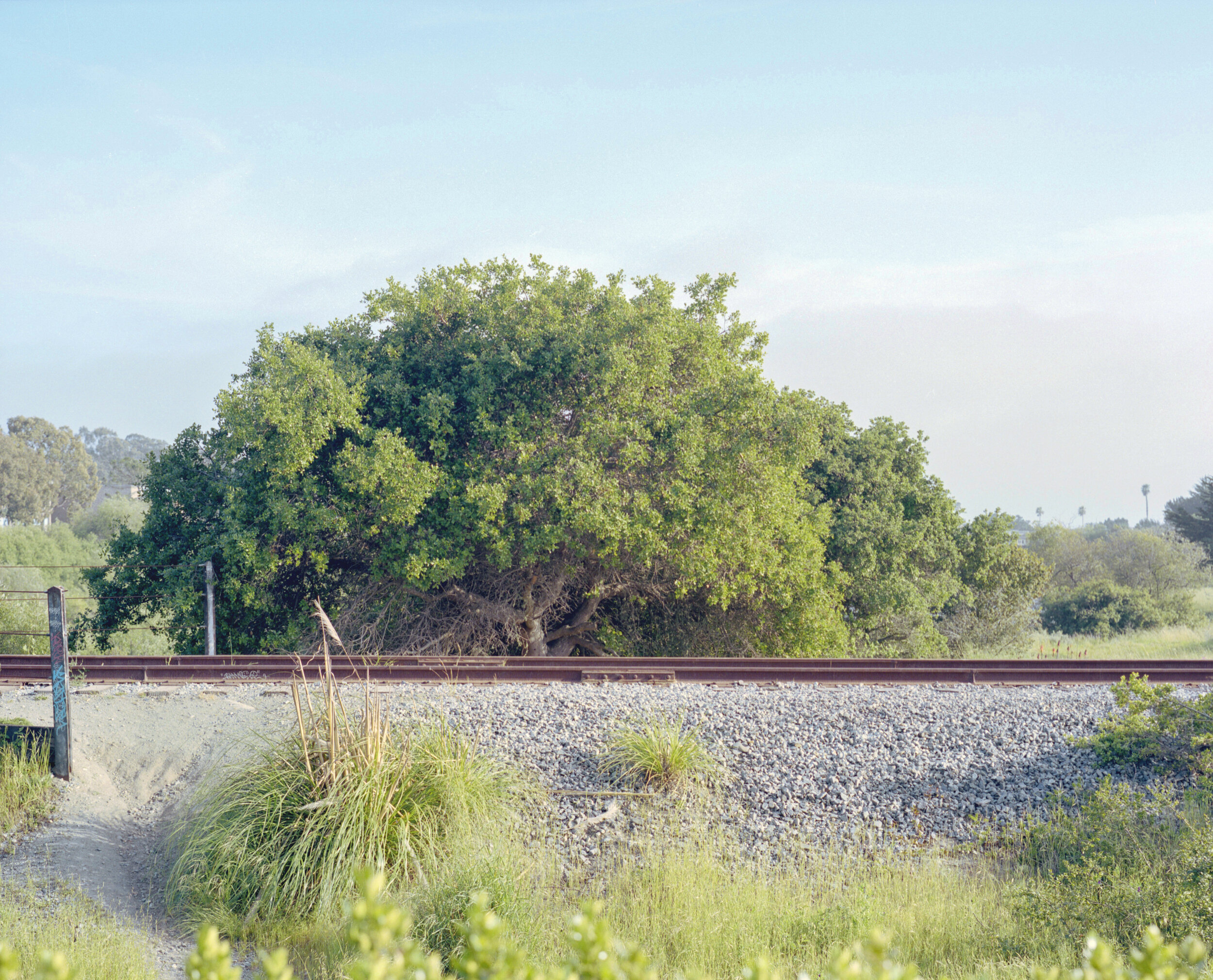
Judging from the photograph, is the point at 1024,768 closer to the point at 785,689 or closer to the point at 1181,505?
the point at 785,689

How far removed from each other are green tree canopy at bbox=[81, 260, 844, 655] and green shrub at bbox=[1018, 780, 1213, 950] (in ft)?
26.6

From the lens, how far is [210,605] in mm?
12820

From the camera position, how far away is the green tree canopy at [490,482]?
45.6 feet

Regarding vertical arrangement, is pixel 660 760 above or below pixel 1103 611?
above

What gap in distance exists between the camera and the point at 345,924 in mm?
5422

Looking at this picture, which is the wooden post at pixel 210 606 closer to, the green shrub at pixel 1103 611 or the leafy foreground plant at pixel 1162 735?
the leafy foreground plant at pixel 1162 735

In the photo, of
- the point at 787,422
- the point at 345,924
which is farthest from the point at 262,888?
the point at 787,422

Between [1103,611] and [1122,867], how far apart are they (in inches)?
985

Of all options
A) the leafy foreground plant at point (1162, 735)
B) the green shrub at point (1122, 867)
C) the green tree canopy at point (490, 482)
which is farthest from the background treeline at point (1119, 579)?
the green shrub at point (1122, 867)

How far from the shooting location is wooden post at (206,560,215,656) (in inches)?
498

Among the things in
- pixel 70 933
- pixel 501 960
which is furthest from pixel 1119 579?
pixel 501 960

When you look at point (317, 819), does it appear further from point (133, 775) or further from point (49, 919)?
point (133, 775)

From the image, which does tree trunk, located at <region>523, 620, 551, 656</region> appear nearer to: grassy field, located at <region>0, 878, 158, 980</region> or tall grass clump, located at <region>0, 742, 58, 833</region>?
tall grass clump, located at <region>0, 742, 58, 833</region>

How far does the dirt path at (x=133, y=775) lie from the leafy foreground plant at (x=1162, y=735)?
24.5ft
